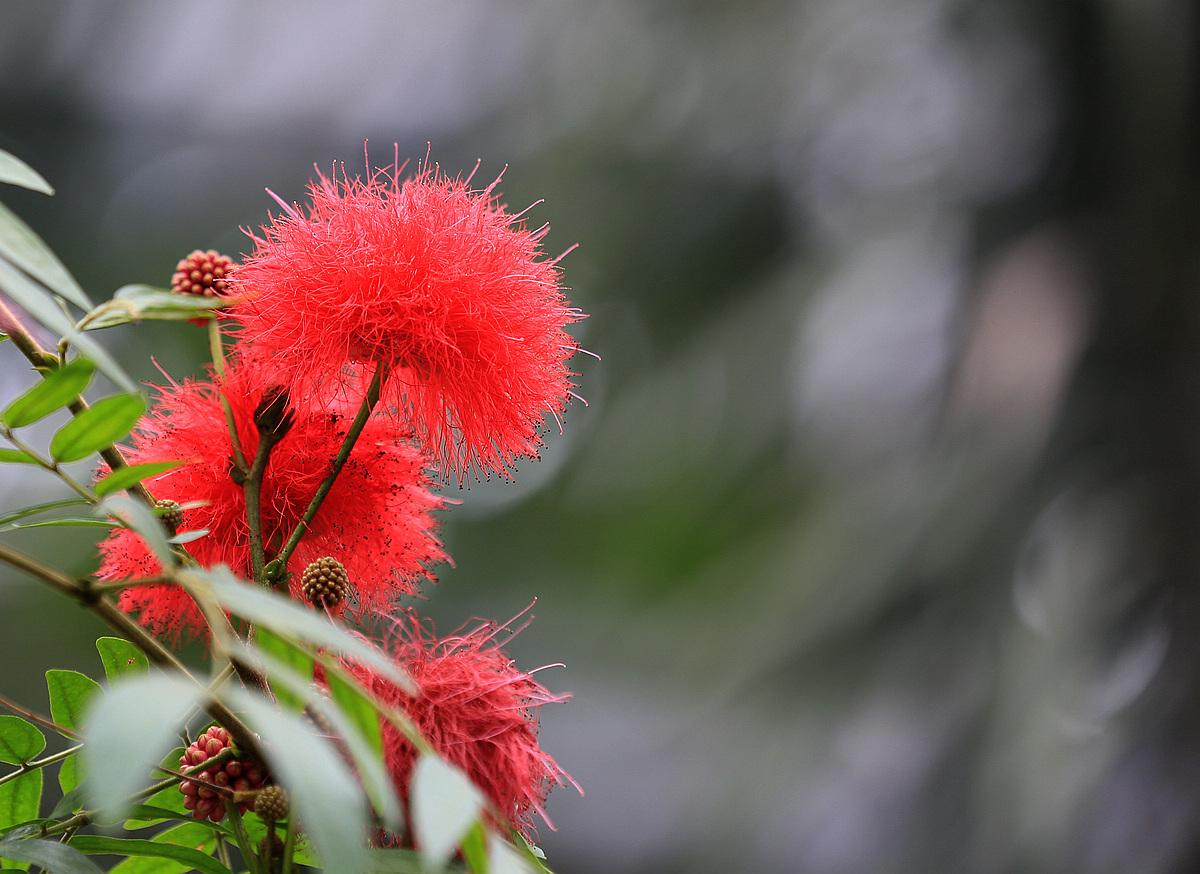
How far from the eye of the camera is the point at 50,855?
0.35m

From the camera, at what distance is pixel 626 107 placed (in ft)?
8.56

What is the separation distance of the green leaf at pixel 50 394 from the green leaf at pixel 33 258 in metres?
0.06

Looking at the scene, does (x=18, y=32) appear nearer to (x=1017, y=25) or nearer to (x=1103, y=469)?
(x=1017, y=25)

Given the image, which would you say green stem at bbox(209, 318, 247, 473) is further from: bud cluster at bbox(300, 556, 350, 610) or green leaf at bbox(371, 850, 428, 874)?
green leaf at bbox(371, 850, 428, 874)

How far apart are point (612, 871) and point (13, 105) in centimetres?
210

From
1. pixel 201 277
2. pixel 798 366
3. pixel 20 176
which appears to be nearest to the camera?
pixel 20 176

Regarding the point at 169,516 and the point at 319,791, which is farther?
the point at 169,516

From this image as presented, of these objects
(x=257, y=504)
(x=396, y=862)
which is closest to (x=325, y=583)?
(x=257, y=504)

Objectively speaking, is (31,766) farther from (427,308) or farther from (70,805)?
(427,308)

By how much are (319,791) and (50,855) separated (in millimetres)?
222

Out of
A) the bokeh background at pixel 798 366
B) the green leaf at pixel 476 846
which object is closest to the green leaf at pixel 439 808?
the green leaf at pixel 476 846

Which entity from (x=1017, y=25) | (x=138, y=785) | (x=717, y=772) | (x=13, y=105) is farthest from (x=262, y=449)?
(x=1017, y=25)

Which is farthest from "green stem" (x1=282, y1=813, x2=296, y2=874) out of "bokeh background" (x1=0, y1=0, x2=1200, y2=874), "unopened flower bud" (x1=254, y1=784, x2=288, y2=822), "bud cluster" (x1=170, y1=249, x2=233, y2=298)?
"bokeh background" (x1=0, y1=0, x2=1200, y2=874)

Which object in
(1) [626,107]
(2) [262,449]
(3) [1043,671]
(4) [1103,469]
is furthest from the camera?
(1) [626,107]
